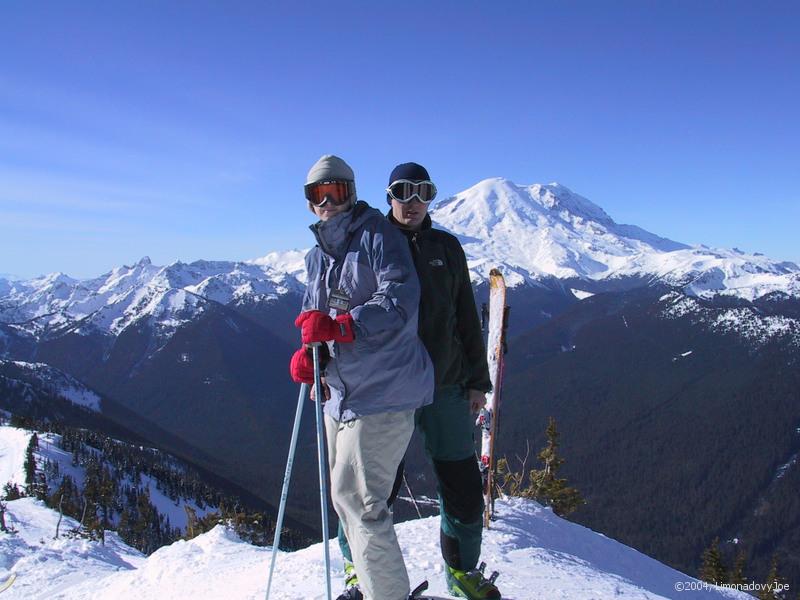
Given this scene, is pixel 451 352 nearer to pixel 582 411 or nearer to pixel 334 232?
pixel 334 232

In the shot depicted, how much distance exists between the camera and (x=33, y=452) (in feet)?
272

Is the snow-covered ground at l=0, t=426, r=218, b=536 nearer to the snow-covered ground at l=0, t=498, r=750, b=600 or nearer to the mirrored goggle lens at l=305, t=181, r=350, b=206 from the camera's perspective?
the snow-covered ground at l=0, t=498, r=750, b=600

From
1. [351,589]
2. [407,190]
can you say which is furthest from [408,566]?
[407,190]

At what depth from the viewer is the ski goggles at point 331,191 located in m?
3.78

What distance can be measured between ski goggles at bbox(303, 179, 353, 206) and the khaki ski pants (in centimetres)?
149

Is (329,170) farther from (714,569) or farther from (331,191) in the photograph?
(714,569)

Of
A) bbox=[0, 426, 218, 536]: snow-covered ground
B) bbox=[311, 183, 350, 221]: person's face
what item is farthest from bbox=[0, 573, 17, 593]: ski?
bbox=[0, 426, 218, 536]: snow-covered ground

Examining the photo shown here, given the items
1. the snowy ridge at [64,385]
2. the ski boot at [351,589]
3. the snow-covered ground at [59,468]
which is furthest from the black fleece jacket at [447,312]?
the snowy ridge at [64,385]

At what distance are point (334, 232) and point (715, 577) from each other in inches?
Answer: 1119

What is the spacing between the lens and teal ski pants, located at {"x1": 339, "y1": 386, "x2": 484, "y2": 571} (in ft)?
14.0

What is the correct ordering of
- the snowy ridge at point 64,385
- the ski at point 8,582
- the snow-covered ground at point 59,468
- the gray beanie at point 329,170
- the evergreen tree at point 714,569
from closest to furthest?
the gray beanie at point 329,170, the ski at point 8,582, the evergreen tree at point 714,569, the snow-covered ground at point 59,468, the snowy ridge at point 64,385

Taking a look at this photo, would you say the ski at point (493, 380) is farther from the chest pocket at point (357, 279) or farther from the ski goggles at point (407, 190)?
the chest pocket at point (357, 279)

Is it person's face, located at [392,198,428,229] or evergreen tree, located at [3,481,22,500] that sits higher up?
person's face, located at [392,198,428,229]

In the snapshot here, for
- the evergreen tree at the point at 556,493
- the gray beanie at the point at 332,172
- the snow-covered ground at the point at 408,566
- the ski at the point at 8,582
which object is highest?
the gray beanie at the point at 332,172
